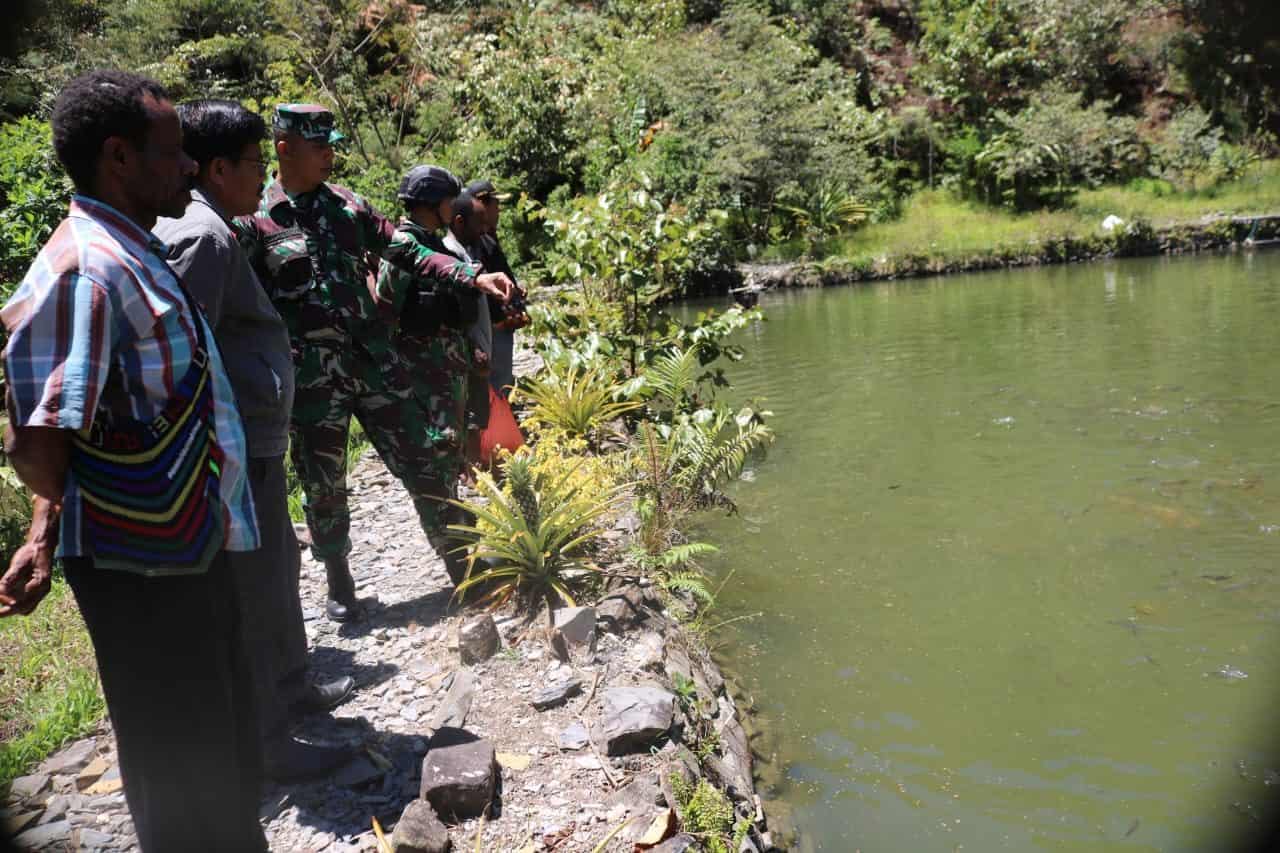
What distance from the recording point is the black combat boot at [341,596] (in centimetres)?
371

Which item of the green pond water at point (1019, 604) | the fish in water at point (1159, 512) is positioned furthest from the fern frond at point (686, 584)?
the fish in water at point (1159, 512)

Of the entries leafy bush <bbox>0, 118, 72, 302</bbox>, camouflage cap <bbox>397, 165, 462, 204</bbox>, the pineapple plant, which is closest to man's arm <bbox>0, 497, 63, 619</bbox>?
the pineapple plant

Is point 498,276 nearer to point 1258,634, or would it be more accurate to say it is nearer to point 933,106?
point 1258,634

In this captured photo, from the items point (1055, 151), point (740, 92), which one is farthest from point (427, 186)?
point (1055, 151)

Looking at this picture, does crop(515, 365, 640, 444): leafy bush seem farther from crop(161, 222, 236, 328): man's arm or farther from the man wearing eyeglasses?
crop(161, 222, 236, 328): man's arm

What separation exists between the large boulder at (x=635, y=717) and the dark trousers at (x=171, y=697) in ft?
3.74

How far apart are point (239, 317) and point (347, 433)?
36.1 inches

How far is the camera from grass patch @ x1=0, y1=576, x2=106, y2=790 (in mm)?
2914

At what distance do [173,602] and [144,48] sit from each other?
23429 millimetres

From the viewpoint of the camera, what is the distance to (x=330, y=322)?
10.9 feet

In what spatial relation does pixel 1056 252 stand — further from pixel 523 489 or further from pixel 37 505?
pixel 37 505

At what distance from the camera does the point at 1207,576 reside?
4.80 m

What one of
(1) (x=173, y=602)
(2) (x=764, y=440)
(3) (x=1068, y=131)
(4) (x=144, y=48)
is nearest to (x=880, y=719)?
(1) (x=173, y=602)

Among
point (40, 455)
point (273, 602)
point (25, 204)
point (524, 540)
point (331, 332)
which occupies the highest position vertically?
point (25, 204)
